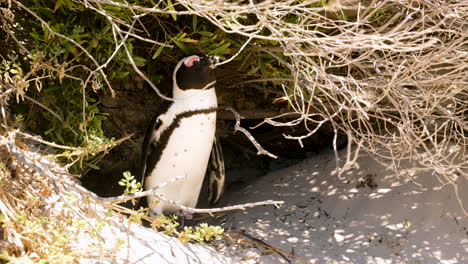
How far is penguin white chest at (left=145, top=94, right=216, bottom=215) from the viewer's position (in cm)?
234

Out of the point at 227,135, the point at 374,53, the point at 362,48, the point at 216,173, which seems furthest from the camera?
the point at 227,135

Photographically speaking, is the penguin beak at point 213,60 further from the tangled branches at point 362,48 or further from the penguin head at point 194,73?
the tangled branches at point 362,48

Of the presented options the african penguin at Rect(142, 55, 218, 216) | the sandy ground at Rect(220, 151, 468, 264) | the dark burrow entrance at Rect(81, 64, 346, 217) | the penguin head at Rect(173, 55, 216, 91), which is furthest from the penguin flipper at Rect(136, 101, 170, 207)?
the sandy ground at Rect(220, 151, 468, 264)

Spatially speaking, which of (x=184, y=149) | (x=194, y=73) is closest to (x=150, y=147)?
(x=184, y=149)

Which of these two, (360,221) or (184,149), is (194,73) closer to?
(184,149)

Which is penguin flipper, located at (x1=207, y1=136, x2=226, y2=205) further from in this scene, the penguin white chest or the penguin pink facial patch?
the penguin pink facial patch

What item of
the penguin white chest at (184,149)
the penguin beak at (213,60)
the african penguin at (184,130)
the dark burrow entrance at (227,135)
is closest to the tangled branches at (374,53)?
the penguin beak at (213,60)

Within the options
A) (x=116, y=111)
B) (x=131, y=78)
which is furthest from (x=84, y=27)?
(x=116, y=111)

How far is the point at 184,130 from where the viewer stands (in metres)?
2.35

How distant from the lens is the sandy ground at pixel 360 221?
2.29 metres

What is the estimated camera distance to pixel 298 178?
294 centimetres

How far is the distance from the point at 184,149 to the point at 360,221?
73 cm

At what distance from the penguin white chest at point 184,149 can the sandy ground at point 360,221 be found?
248 millimetres

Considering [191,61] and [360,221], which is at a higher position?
[191,61]
